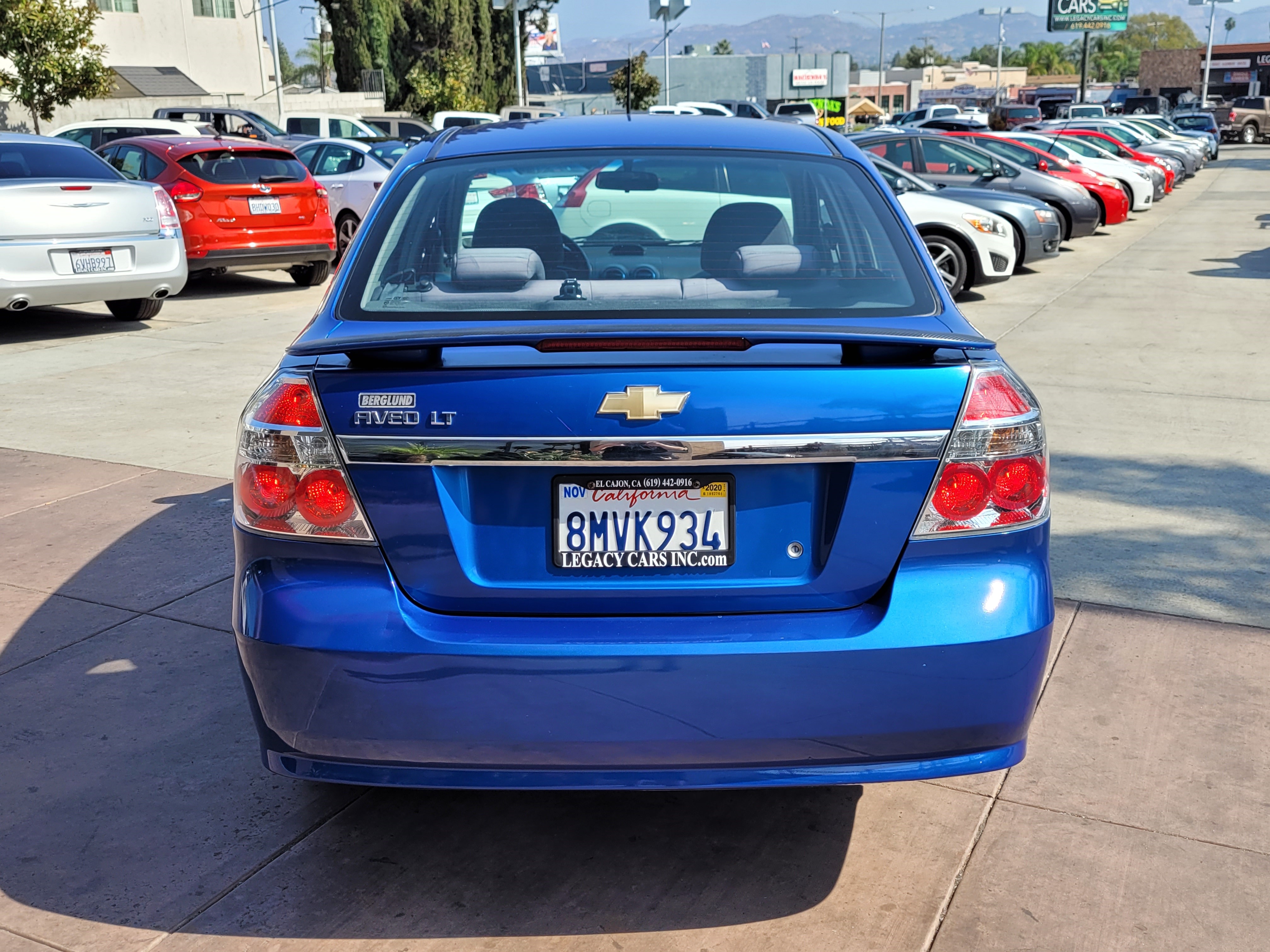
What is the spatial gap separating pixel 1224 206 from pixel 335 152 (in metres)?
16.7

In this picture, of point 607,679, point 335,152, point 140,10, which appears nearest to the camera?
point 607,679

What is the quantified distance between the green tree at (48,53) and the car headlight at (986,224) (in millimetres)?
22264

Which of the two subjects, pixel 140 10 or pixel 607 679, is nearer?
pixel 607 679

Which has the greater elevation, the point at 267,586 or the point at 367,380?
the point at 367,380

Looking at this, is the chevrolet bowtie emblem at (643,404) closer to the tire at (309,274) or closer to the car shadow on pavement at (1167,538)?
the car shadow on pavement at (1167,538)

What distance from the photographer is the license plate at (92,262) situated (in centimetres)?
981

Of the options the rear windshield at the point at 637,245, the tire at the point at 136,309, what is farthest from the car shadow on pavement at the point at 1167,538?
the tire at the point at 136,309

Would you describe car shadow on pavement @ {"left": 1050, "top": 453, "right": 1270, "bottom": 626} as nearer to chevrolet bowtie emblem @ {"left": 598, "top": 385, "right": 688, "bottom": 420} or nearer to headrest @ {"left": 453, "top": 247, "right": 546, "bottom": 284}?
headrest @ {"left": 453, "top": 247, "right": 546, "bottom": 284}

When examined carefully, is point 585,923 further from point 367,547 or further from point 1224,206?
point 1224,206

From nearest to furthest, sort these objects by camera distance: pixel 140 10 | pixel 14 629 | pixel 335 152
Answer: pixel 14 629, pixel 335 152, pixel 140 10

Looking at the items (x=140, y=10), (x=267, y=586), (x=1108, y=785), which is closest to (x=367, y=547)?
(x=267, y=586)

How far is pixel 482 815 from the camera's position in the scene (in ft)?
10.6

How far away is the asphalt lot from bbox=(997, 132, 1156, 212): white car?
15035 mm

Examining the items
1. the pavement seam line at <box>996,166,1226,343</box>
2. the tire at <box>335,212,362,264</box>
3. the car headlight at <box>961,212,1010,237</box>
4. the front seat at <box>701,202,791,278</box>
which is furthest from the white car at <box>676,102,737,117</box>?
the front seat at <box>701,202,791,278</box>
